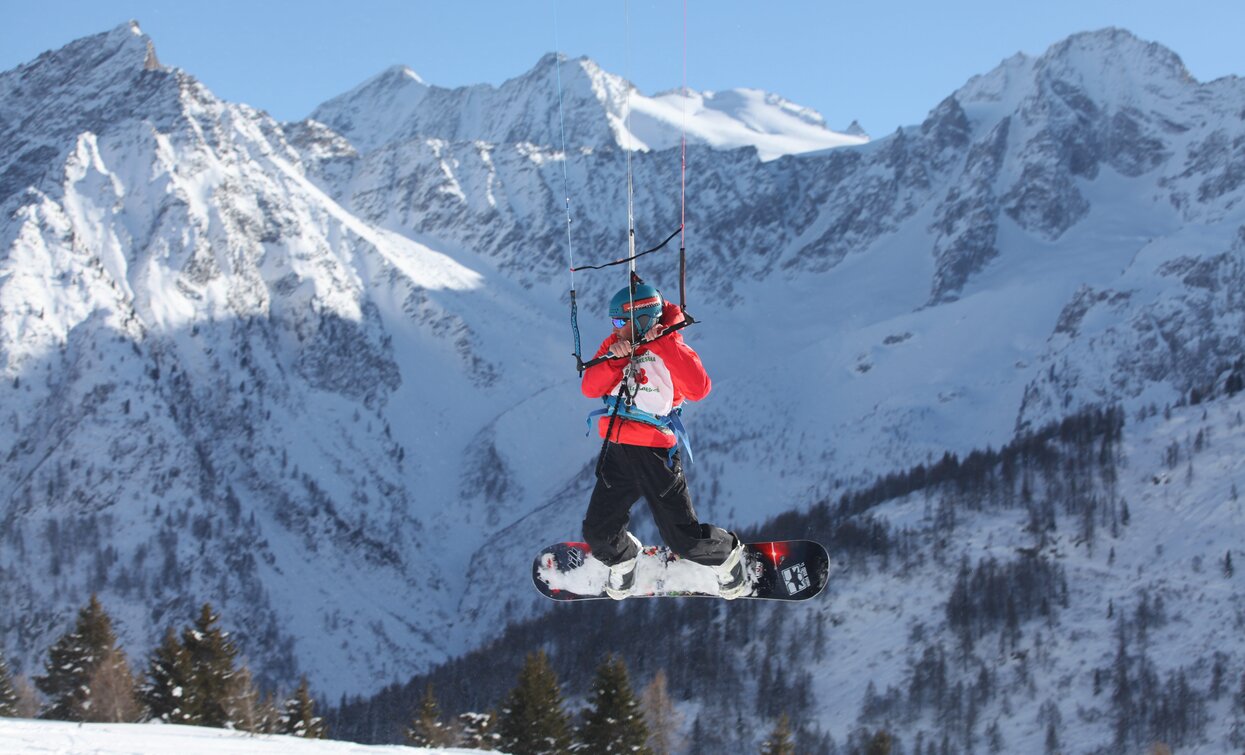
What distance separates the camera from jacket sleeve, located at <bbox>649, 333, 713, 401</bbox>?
2173 cm

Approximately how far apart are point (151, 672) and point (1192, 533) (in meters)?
124

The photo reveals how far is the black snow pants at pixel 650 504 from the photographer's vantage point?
73.7 ft

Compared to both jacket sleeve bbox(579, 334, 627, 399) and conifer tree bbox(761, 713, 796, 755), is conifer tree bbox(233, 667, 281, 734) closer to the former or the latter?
conifer tree bbox(761, 713, 796, 755)

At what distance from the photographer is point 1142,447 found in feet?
561

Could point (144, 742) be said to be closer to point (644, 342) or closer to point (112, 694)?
point (644, 342)

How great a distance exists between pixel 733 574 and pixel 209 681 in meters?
30.3

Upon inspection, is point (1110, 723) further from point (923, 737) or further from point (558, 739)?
point (558, 739)

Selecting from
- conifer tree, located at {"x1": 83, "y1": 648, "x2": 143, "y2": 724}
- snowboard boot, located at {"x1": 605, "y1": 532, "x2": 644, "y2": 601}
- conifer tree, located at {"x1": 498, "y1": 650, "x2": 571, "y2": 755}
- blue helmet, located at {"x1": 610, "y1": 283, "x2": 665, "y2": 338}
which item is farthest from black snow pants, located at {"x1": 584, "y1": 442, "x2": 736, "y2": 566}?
conifer tree, located at {"x1": 83, "y1": 648, "x2": 143, "y2": 724}

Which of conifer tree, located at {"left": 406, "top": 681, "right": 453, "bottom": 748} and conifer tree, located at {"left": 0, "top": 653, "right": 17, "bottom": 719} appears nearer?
conifer tree, located at {"left": 0, "top": 653, "right": 17, "bottom": 719}

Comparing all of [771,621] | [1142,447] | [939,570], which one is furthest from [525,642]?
[1142,447]

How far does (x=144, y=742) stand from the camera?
28.6 metres

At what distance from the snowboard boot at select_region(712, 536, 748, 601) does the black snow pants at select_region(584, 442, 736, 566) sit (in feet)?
1.76

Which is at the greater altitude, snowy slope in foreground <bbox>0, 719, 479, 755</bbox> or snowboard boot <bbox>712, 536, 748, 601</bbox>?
snowboard boot <bbox>712, 536, 748, 601</bbox>

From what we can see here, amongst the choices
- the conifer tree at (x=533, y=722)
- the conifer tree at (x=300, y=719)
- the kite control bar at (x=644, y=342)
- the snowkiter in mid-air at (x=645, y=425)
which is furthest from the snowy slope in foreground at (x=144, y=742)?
the conifer tree at (x=300, y=719)
